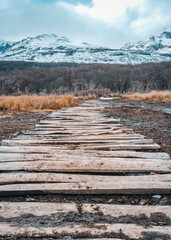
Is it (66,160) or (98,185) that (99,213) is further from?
(66,160)

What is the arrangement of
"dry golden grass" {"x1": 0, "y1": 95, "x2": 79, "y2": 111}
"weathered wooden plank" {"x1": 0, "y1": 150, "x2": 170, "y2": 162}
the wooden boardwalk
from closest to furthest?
the wooden boardwalk, "weathered wooden plank" {"x1": 0, "y1": 150, "x2": 170, "y2": 162}, "dry golden grass" {"x1": 0, "y1": 95, "x2": 79, "y2": 111}

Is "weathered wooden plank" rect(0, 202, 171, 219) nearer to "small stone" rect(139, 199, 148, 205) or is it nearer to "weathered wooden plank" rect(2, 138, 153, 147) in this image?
"small stone" rect(139, 199, 148, 205)

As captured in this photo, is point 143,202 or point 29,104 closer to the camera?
point 143,202

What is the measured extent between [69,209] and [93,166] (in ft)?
1.91

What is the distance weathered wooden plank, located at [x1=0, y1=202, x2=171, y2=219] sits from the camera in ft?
3.61

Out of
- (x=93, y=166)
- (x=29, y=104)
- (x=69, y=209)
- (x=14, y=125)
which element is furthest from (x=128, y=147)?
(x=29, y=104)

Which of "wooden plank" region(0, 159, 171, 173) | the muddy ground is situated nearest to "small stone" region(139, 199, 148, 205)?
"wooden plank" region(0, 159, 171, 173)

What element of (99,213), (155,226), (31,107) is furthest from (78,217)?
(31,107)

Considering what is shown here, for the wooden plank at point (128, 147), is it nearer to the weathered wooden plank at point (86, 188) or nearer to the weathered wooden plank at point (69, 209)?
the weathered wooden plank at point (86, 188)

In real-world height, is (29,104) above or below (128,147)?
above

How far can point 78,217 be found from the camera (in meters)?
1.07

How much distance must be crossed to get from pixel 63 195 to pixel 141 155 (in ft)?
3.55

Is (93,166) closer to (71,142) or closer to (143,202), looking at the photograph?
(143,202)

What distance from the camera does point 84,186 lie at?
1344 millimetres
